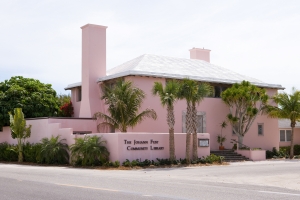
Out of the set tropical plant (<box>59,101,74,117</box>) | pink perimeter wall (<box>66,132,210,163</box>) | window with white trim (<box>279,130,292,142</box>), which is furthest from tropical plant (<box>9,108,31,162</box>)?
window with white trim (<box>279,130,292,142</box>)

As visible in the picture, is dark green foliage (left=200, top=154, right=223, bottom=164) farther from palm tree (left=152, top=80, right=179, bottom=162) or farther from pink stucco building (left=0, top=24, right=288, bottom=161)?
palm tree (left=152, top=80, right=179, bottom=162)

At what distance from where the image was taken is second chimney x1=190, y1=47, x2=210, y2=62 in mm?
41750

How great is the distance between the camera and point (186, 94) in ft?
86.7

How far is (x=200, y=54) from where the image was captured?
42.1 meters

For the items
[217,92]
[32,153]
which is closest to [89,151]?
[32,153]

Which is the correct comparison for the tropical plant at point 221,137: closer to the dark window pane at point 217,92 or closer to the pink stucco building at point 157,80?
the pink stucco building at point 157,80

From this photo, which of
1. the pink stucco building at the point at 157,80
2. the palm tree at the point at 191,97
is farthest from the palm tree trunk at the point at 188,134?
the pink stucco building at the point at 157,80

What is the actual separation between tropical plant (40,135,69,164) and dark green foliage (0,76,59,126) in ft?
22.8

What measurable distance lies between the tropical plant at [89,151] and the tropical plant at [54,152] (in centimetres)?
136

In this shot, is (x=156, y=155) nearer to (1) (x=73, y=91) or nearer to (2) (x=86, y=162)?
(2) (x=86, y=162)

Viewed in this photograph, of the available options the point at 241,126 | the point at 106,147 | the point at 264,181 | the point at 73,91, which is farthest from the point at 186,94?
the point at 73,91

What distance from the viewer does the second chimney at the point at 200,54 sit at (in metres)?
41.8

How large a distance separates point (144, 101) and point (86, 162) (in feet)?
22.9

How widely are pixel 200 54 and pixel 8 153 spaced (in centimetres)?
1968
